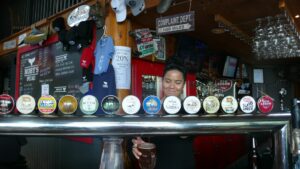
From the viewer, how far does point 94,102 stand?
77 centimetres

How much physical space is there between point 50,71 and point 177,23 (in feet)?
8.35

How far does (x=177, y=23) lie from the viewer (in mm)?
2305

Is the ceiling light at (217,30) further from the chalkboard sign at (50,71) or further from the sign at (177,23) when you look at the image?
the chalkboard sign at (50,71)

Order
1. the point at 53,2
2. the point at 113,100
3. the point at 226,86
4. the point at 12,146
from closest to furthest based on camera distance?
the point at 113,100, the point at 12,146, the point at 53,2, the point at 226,86

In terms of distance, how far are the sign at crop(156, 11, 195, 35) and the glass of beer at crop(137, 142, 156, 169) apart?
155 centimetres

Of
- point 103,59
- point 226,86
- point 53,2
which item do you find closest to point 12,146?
point 103,59

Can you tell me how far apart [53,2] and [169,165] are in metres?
3.99

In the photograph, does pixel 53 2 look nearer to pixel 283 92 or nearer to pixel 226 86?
pixel 226 86

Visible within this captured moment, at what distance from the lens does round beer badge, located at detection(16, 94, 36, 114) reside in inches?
29.3

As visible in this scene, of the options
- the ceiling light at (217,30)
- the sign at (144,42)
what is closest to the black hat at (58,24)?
the sign at (144,42)

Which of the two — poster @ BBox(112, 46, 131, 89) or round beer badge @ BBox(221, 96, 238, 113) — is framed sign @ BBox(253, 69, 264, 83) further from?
round beer badge @ BBox(221, 96, 238, 113)

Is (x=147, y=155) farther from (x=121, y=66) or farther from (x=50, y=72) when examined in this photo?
(x=50, y=72)

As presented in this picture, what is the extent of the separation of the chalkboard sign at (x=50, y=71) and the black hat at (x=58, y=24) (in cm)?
25

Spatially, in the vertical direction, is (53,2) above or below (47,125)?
above
